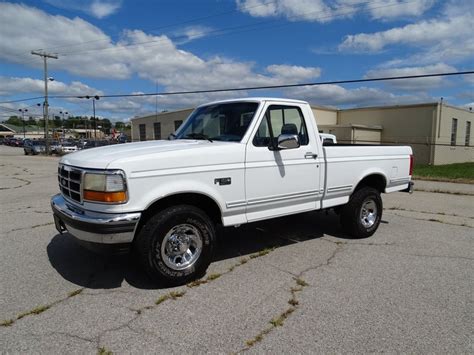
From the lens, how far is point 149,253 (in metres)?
3.82

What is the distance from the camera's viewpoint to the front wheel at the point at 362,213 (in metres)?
5.84

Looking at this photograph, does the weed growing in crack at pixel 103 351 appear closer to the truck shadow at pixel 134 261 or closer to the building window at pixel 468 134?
the truck shadow at pixel 134 261

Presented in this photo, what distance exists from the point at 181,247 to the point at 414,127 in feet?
103

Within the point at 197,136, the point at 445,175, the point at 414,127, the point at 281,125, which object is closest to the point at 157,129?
the point at 414,127

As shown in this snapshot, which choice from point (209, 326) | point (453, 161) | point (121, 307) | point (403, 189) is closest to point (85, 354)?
point (121, 307)

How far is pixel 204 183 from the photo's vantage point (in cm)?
410

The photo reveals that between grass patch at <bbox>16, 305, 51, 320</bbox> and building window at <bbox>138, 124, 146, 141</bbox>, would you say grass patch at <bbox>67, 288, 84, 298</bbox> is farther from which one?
building window at <bbox>138, 124, 146, 141</bbox>

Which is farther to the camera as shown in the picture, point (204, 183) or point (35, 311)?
point (204, 183)

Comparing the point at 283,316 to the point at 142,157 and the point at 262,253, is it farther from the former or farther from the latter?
the point at 142,157

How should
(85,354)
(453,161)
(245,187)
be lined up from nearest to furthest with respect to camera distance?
(85,354)
(245,187)
(453,161)

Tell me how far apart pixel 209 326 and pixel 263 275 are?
4.22ft

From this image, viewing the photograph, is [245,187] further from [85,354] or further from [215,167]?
[85,354]

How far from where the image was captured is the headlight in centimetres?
360

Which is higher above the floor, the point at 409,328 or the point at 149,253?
the point at 149,253
